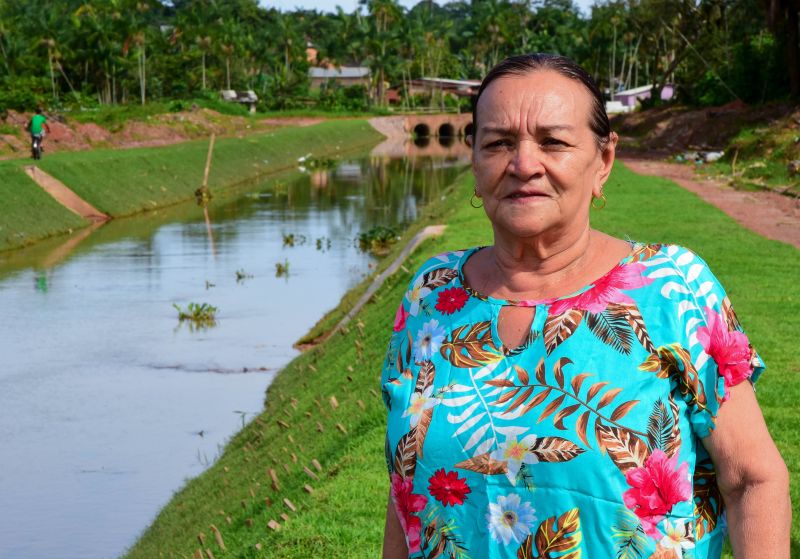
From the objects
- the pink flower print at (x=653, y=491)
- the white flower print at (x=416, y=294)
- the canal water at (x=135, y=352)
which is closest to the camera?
the pink flower print at (x=653, y=491)

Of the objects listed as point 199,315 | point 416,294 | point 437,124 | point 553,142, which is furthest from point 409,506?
point 437,124

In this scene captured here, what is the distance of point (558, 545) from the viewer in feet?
7.27

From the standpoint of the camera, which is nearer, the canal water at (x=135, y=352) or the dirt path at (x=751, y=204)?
the canal water at (x=135, y=352)

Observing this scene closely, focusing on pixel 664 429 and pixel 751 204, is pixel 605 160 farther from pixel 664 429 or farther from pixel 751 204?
pixel 751 204

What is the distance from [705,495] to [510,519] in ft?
1.22

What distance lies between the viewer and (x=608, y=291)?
2.33 metres

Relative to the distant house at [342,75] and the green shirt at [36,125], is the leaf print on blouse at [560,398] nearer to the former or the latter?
the green shirt at [36,125]

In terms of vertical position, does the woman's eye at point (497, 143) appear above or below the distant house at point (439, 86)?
above

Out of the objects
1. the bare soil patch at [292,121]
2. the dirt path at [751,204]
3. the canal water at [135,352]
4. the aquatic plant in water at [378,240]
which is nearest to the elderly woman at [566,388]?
the canal water at [135,352]

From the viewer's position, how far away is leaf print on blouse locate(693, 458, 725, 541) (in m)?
Result: 2.27

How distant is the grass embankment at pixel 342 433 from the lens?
223 inches

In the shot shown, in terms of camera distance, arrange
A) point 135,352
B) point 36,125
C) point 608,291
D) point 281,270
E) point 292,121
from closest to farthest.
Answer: point 608,291
point 135,352
point 281,270
point 36,125
point 292,121

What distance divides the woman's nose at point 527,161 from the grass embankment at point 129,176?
23.3 meters

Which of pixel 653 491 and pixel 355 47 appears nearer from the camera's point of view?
pixel 653 491
